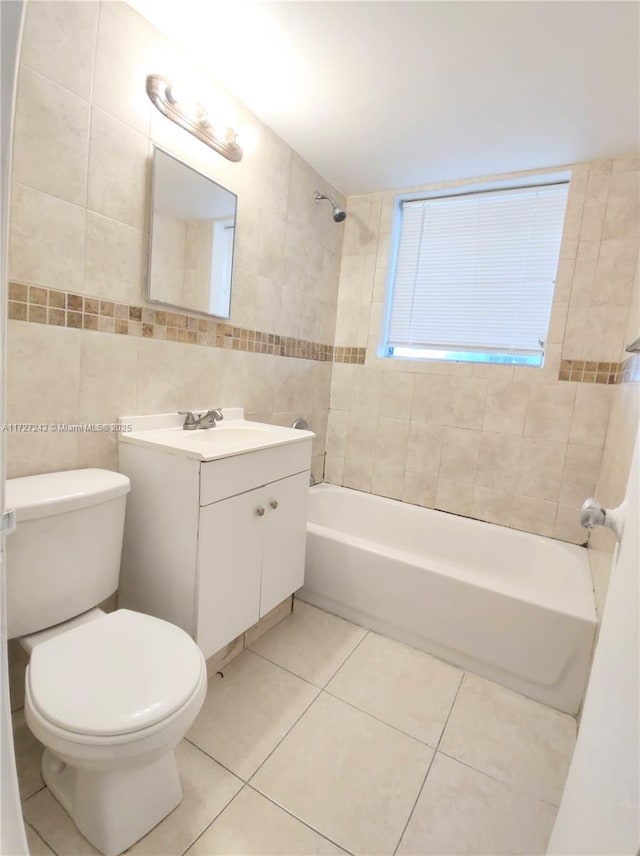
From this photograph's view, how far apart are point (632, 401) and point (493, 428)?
2.57 feet

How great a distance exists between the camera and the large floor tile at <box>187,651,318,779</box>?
1.25 m

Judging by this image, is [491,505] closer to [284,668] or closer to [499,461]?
[499,461]

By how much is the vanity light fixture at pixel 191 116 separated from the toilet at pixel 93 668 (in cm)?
128

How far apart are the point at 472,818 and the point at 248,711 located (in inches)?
28.9

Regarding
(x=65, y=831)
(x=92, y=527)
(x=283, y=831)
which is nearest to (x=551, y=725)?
(x=283, y=831)

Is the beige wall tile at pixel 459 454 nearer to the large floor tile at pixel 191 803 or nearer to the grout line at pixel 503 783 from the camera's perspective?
the grout line at pixel 503 783

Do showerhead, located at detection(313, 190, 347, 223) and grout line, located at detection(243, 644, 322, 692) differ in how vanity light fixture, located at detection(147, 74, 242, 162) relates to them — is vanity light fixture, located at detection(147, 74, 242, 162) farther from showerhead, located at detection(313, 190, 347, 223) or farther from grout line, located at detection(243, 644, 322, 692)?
grout line, located at detection(243, 644, 322, 692)

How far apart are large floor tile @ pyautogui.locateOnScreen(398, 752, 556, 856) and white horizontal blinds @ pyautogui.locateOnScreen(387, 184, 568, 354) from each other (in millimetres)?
1892

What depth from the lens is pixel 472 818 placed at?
1.11 meters

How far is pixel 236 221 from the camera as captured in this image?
1781 mm

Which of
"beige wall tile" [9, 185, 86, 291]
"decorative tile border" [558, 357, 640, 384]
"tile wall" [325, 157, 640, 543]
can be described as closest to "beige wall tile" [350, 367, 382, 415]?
"tile wall" [325, 157, 640, 543]

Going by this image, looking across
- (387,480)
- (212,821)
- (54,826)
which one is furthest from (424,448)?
(54,826)

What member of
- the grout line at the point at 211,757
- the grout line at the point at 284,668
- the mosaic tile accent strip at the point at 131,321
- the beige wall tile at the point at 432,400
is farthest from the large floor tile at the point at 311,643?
the mosaic tile accent strip at the point at 131,321

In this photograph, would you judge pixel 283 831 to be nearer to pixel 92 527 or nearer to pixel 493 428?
pixel 92 527
